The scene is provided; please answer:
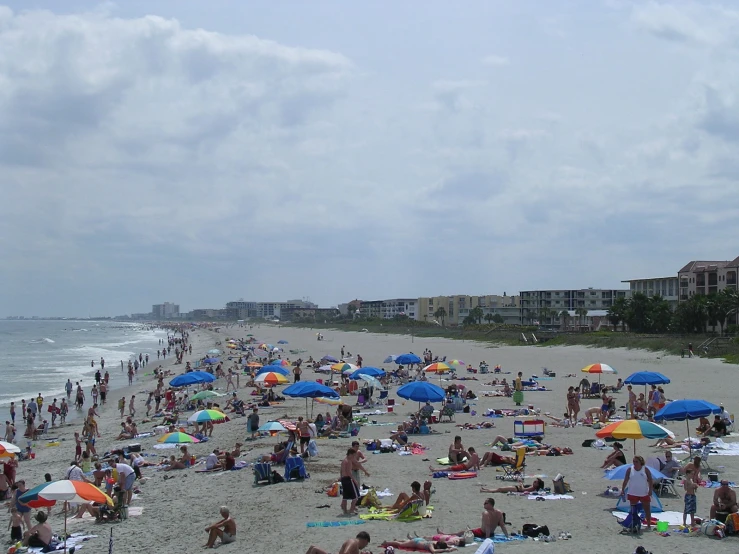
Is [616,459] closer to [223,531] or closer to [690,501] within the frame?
[690,501]

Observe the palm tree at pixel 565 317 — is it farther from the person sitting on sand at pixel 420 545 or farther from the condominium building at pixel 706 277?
the person sitting on sand at pixel 420 545

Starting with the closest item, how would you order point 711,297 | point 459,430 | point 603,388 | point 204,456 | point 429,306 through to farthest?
point 204,456 → point 459,430 → point 603,388 → point 711,297 → point 429,306

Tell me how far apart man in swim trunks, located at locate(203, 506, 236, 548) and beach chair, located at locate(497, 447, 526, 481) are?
5054mm

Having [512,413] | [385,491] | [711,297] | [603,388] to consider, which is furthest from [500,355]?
[385,491]

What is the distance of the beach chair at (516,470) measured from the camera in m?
12.3

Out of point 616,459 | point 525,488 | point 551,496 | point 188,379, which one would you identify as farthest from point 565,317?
point 551,496

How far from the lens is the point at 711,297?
172 ft

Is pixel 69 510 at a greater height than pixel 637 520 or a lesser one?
lesser

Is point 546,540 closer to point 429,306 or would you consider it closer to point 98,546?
point 98,546

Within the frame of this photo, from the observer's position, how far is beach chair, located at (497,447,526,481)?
12305mm

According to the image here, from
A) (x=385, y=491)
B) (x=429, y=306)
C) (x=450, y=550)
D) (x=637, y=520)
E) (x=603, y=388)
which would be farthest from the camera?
(x=429, y=306)

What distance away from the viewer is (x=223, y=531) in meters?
9.71

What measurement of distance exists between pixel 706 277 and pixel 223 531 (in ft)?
221

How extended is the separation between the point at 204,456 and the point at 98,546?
20.0 feet
